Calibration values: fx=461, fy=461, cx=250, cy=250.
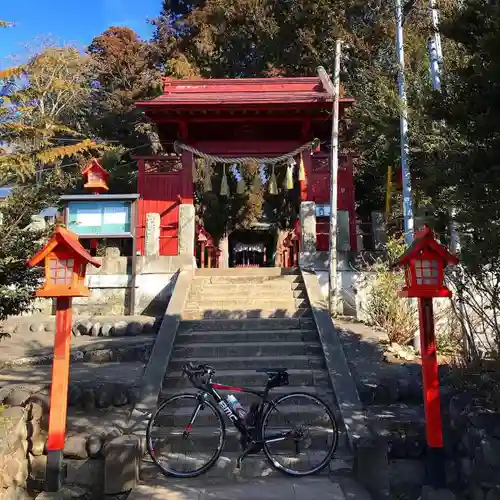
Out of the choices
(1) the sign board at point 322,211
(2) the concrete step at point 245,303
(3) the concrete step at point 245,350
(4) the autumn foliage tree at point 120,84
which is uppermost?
(4) the autumn foliage tree at point 120,84

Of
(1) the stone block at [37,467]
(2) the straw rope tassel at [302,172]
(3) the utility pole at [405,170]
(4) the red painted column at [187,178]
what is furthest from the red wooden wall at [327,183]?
(1) the stone block at [37,467]

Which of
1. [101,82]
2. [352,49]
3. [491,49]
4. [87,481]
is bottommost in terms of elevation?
[87,481]

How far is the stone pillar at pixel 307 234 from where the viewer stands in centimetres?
1050

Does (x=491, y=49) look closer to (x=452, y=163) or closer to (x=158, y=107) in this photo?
(x=452, y=163)

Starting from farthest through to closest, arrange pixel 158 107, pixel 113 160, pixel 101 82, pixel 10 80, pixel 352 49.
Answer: pixel 101 82 < pixel 113 160 < pixel 352 49 < pixel 158 107 < pixel 10 80

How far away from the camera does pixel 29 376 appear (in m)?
6.59

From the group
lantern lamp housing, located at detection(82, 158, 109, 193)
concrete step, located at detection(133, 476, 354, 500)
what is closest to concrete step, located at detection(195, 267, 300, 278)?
lantern lamp housing, located at detection(82, 158, 109, 193)

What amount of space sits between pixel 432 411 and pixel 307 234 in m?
6.51

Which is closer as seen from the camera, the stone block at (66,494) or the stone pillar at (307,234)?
the stone block at (66,494)

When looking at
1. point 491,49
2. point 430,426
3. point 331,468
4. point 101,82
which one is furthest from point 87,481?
point 101,82

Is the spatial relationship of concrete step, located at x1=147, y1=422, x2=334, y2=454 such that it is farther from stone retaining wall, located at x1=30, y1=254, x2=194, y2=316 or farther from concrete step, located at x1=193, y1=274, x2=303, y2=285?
stone retaining wall, located at x1=30, y1=254, x2=194, y2=316

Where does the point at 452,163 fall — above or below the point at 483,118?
below

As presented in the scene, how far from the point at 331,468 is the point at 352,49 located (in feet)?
54.7

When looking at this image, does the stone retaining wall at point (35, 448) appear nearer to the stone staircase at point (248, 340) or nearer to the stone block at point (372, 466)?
the stone staircase at point (248, 340)
